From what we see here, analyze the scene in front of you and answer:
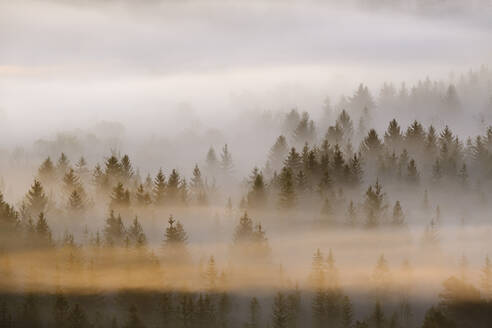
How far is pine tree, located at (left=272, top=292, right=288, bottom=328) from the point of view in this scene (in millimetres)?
158750

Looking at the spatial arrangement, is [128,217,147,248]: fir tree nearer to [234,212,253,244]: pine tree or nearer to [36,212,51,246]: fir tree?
[36,212,51,246]: fir tree

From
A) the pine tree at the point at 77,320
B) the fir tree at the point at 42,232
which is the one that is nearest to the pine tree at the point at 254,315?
the pine tree at the point at 77,320

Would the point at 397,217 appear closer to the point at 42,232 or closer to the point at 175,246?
the point at 175,246

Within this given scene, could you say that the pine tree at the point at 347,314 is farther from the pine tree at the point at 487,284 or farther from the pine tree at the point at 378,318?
the pine tree at the point at 487,284

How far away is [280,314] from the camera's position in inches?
6339

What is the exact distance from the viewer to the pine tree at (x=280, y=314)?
159 metres

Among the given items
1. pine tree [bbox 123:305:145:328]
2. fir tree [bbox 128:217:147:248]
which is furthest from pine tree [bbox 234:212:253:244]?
pine tree [bbox 123:305:145:328]

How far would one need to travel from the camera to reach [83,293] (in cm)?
16138

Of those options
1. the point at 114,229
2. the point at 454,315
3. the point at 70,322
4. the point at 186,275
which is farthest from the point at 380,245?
the point at 70,322

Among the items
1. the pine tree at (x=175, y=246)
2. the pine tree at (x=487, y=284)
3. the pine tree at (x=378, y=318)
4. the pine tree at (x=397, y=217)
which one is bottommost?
the pine tree at (x=378, y=318)

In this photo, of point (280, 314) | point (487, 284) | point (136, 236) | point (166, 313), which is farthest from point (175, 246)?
point (487, 284)

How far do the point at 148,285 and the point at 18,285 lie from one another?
29.1 meters

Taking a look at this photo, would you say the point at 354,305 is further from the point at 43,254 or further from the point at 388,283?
the point at 43,254

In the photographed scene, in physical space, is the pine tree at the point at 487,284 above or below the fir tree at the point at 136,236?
below
